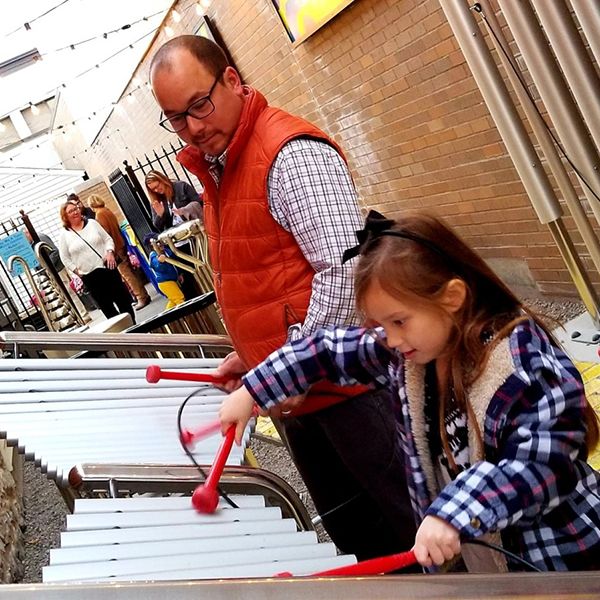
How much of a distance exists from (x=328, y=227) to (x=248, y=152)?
316mm

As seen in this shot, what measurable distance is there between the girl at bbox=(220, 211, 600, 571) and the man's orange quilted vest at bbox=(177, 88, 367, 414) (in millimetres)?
423

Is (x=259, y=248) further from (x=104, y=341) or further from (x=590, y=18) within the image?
(x=590, y=18)

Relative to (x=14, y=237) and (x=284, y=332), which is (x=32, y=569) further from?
(x=14, y=237)

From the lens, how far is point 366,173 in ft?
22.6

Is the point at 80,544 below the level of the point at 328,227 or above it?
A: below

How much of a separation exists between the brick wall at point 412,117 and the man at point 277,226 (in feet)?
5.86

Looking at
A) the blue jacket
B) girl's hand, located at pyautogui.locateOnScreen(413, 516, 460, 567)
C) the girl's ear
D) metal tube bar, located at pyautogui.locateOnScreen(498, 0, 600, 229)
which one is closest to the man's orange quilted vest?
the girl's ear

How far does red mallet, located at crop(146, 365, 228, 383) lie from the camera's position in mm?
2162

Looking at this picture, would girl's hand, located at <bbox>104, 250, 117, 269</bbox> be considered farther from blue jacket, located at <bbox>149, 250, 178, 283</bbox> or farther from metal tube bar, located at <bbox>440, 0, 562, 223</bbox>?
metal tube bar, located at <bbox>440, 0, 562, 223</bbox>

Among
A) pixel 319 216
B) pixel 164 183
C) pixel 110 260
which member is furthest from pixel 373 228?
pixel 110 260

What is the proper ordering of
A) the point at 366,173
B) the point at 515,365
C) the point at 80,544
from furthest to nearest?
the point at 366,173 < the point at 515,365 < the point at 80,544

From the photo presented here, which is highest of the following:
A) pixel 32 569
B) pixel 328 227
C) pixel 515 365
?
pixel 328 227

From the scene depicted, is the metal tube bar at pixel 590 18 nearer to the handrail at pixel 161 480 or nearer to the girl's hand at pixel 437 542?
the handrail at pixel 161 480

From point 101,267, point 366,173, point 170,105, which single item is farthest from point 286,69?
point 170,105
